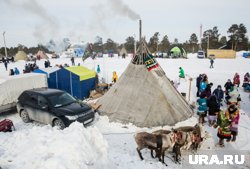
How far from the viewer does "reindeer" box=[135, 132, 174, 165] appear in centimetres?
661

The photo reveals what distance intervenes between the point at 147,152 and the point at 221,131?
291 centimetres

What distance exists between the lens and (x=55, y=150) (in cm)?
588

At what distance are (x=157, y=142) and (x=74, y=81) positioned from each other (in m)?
9.66

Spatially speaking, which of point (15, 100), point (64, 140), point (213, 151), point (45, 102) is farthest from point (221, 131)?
point (15, 100)

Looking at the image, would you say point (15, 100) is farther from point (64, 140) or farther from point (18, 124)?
point (64, 140)

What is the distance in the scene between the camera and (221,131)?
→ 310 inches

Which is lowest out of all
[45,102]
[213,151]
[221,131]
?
[213,151]

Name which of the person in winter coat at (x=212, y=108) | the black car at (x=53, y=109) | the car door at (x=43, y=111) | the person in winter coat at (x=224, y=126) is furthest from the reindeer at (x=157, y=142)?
the car door at (x=43, y=111)

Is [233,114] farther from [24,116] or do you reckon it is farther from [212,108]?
[24,116]

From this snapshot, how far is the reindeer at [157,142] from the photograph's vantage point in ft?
21.7

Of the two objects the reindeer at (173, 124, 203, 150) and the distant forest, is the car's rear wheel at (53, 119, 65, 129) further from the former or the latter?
the distant forest
